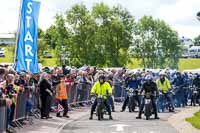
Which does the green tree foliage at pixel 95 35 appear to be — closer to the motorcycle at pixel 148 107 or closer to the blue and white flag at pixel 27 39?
the motorcycle at pixel 148 107

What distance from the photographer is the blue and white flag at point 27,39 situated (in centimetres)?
2317

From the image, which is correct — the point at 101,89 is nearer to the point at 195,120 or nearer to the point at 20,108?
the point at 195,120

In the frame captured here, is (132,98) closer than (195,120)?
No

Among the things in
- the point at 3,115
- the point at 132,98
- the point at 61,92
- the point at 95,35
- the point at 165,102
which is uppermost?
the point at 95,35

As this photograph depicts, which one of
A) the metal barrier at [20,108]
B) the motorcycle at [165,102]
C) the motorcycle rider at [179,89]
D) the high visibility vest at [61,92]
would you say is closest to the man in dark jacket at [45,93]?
the high visibility vest at [61,92]

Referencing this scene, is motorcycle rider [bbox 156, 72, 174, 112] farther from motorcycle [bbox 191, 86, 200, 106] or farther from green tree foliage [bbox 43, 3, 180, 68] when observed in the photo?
green tree foliage [bbox 43, 3, 180, 68]

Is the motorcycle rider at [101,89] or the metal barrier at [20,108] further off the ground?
the motorcycle rider at [101,89]

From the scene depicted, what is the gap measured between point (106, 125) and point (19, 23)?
515 centimetres

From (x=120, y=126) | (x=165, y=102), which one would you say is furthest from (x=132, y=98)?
(x=120, y=126)

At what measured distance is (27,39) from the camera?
76.6 feet

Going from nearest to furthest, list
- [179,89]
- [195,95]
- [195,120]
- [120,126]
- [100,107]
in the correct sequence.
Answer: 1. [120,126]
2. [195,120]
3. [100,107]
4. [179,89]
5. [195,95]

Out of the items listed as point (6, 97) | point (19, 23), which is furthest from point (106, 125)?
point (6, 97)

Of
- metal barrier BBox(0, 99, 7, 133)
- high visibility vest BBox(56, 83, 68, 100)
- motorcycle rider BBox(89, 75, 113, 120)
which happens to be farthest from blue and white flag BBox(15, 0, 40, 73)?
motorcycle rider BBox(89, 75, 113, 120)

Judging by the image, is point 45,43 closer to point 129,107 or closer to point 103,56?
point 103,56
